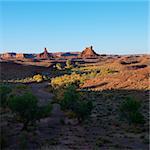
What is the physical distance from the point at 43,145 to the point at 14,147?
5.80 feet

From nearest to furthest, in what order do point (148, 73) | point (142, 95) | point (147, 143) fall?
1. point (147, 143)
2. point (142, 95)
3. point (148, 73)

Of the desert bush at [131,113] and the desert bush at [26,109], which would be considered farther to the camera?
the desert bush at [131,113]

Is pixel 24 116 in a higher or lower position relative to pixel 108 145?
higher

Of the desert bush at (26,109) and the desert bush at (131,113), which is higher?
the desert bush at (26,109)

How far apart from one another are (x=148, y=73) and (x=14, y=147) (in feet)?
154

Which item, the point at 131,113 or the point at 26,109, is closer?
the point at 26,109

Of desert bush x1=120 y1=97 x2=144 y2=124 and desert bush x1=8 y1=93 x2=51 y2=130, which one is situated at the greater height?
desert bush x1=8 y1=93 x2=51 y2=130

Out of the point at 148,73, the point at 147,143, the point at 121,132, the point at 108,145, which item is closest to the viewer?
the point at 108,145

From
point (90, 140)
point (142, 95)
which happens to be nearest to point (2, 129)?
point (90, 140)

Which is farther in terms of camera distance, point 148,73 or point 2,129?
point 148,73

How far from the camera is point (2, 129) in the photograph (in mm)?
23484

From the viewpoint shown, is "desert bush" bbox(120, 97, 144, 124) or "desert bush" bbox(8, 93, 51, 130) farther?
"desert bush" bbox(120, 97, 144, 124)

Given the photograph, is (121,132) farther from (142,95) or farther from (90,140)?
(142,95)

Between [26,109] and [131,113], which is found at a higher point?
[26,109]
